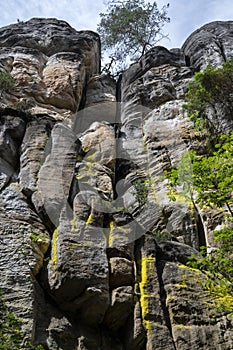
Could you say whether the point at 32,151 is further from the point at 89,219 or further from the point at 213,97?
the point at 213,97

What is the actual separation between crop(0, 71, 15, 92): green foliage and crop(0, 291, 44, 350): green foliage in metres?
12.4

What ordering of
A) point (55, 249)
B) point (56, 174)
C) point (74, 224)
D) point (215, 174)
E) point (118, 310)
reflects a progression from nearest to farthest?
point (215, 174) < point (118, 310) < point (55, 249) < point (74, 224) < point (56, 174)

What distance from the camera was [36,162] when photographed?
42.9ft

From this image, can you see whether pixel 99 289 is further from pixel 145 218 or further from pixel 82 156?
pixel 82 156

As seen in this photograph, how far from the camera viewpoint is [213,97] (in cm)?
1859

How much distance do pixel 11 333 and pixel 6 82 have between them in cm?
1394

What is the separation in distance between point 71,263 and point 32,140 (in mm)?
5316

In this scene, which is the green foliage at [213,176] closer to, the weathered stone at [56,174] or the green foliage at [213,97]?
the weathered stone at [56,174]

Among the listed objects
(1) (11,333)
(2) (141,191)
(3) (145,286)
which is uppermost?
(2) (141,191)

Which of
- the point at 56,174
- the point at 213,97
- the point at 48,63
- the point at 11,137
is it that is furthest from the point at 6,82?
the point at 213,97

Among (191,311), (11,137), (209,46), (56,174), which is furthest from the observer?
(209,46)

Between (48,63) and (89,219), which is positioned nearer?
(89,219)

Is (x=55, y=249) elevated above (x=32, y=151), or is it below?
below

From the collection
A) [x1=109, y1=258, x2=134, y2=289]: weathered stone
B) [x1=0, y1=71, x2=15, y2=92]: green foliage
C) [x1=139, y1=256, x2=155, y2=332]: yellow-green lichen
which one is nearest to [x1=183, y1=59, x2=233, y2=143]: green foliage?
[x1=0, y1=71, x2=15, y2=92]: green foliage
